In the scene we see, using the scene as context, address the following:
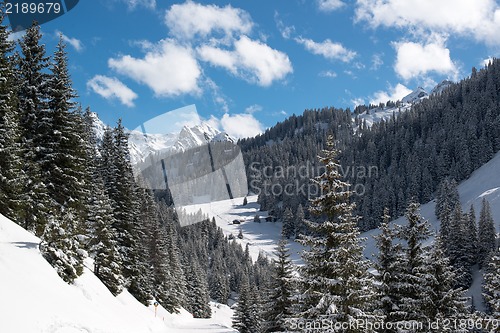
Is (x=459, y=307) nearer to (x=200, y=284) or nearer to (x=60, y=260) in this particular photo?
(x=60, y=260)

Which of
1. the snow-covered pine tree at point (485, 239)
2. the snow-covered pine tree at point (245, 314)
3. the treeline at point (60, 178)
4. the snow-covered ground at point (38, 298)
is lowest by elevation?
the snow-covered pine tree at point (245, 314)

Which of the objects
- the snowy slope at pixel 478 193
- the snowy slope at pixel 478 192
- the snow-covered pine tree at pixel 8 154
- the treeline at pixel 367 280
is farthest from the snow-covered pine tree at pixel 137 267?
the snowy slope at pixel 478 192

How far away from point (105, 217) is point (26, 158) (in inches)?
274

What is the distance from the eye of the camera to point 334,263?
1312 centimetres

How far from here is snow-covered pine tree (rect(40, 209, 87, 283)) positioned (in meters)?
17.2

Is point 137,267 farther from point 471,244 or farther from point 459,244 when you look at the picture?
point 471,244

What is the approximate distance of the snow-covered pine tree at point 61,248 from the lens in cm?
1719

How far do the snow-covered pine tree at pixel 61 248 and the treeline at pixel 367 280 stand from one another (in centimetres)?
1058

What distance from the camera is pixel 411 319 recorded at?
655 inches

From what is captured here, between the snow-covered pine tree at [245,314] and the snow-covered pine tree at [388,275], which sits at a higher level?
the snow-covered pine tree at [388,275]

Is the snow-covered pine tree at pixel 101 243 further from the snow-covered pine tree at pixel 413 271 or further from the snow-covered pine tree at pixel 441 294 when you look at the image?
the snow-covered pine tree at pixel 441 294

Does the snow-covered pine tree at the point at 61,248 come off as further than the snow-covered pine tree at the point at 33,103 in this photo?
No

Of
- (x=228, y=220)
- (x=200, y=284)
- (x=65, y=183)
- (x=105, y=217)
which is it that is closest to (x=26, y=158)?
(x=65, y=183)

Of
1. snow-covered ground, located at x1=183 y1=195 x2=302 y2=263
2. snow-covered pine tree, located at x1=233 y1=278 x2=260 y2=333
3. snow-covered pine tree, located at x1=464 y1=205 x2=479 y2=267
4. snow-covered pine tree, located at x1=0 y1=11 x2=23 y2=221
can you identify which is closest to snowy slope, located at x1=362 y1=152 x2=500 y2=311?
snow-covered pine tree, located at x1=464 y1=205 x2=479 y2=267
